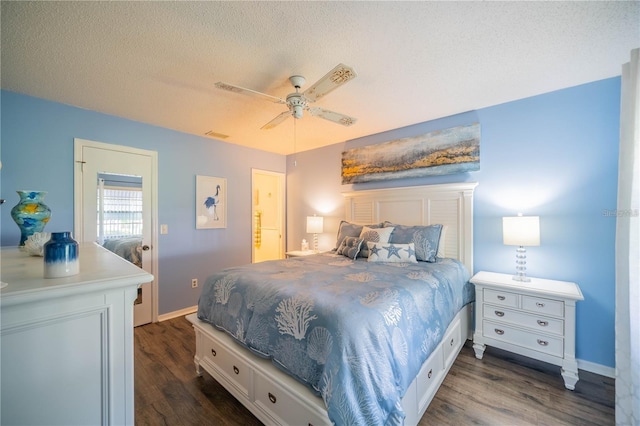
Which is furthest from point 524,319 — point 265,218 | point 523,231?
point 265,218

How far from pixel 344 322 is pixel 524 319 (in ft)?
6.14

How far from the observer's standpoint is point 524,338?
7.13 feet

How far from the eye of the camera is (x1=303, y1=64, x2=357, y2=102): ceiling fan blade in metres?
1.60

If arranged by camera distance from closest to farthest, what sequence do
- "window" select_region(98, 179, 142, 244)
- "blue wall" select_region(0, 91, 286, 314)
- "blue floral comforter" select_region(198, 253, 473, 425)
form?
1. "blue floral comforter" select_region(198, 253, 473, 425)
2. "blue wall" select_region(0, 91, 286, 314)
3. "window" select_region(98, 179, 142, 244)

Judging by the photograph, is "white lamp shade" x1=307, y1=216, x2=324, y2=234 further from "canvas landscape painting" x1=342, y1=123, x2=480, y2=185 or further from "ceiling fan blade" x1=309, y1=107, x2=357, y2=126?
"ceiling fan blade" x1=309, y1=107, x2=357, y2=126

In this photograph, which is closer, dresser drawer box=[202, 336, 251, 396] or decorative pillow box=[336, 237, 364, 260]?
dresser drawer box=[202, 336, 251, 396]

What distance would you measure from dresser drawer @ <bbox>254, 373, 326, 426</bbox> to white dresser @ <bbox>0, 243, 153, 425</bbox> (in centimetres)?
81

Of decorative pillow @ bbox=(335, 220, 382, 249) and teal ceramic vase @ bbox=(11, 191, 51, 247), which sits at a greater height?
teal ceramic vase @ bbox=(11, 191, 51, 247)

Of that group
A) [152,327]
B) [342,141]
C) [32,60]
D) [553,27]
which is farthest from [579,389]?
[32,60]

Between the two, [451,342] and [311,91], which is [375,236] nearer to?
[451,342]

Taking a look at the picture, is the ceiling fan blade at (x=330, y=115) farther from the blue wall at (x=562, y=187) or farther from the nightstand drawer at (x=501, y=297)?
the nightstand drawer at (x=501, y=297)

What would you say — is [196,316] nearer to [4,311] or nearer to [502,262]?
[4,311]

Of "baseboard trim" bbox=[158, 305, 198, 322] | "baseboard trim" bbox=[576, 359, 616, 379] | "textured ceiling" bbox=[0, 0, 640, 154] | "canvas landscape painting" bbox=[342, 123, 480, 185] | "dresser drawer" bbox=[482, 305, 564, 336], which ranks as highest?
"textured ceiling" bbox=[0, 0, 640, 154]

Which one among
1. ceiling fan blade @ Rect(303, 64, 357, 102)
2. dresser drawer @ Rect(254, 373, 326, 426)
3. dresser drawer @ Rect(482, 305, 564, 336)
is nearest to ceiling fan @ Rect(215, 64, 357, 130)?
ceiling fan blade @ Rect(303, 64, 357, 102)
